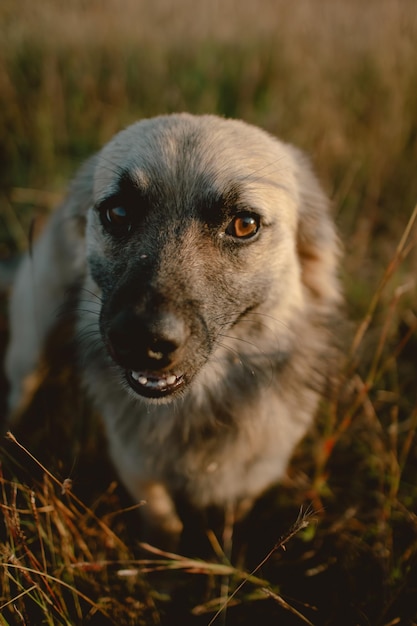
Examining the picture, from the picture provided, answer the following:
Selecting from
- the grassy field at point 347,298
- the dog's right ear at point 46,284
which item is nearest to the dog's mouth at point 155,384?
the grassy field at point 347,298

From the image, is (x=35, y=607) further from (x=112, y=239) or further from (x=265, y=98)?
(x=265, y=98)

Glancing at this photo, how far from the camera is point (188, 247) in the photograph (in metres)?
1.68

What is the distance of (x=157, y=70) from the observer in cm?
475

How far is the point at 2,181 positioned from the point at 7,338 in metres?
1.54

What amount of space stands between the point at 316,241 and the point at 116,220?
882 millimetres

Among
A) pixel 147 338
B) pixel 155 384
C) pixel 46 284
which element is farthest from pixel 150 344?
pixel 46 284

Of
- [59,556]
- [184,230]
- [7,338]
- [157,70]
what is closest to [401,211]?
[157,70]

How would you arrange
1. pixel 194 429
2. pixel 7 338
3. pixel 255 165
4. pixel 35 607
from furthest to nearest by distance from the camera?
pixel 7 338
pixel 194 429
pixel 255 165
pixel 35 607

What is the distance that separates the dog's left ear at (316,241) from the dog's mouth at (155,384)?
899 millimetres

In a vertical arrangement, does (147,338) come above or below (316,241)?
below

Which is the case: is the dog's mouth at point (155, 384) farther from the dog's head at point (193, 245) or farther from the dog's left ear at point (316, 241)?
the dog's left ear at point (316, 241)

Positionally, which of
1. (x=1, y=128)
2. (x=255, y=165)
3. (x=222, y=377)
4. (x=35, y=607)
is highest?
(x=1, y=128)

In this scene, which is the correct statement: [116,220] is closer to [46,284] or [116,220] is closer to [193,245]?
[193,245]

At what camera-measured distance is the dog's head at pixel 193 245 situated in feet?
4.96
